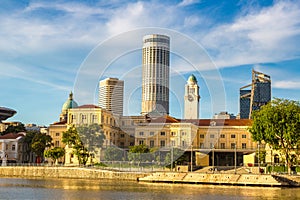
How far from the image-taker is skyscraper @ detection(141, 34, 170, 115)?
299ft

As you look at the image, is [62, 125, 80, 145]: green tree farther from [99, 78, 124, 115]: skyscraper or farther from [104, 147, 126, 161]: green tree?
[99, 78, 124, 115]: skyscraper

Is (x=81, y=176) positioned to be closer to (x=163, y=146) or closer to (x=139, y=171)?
(x=139, y=171)

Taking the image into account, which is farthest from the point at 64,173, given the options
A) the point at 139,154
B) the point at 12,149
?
the point at 12,149

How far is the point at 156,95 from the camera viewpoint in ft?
346

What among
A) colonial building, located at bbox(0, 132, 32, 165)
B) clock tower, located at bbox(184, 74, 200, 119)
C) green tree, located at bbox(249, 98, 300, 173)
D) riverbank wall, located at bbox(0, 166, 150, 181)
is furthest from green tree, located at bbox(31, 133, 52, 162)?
green tree, located at bbox(249, 98, 300, 173)

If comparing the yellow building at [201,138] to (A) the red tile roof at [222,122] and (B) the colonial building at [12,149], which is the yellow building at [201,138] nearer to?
(A) the red tile roof at [222,122]

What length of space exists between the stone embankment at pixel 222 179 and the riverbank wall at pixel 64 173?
3.29 m

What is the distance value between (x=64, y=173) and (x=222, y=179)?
2942 centimetres

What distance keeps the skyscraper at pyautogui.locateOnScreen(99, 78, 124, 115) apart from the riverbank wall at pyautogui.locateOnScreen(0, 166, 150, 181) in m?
21.2

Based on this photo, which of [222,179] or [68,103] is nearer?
[222,179]

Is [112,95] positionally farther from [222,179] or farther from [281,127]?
[222,179]

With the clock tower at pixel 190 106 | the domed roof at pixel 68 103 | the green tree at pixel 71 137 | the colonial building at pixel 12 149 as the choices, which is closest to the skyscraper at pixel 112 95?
the domed roof at pixel 68 103

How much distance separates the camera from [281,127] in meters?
77.5

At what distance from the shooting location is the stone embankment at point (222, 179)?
6581 cm
